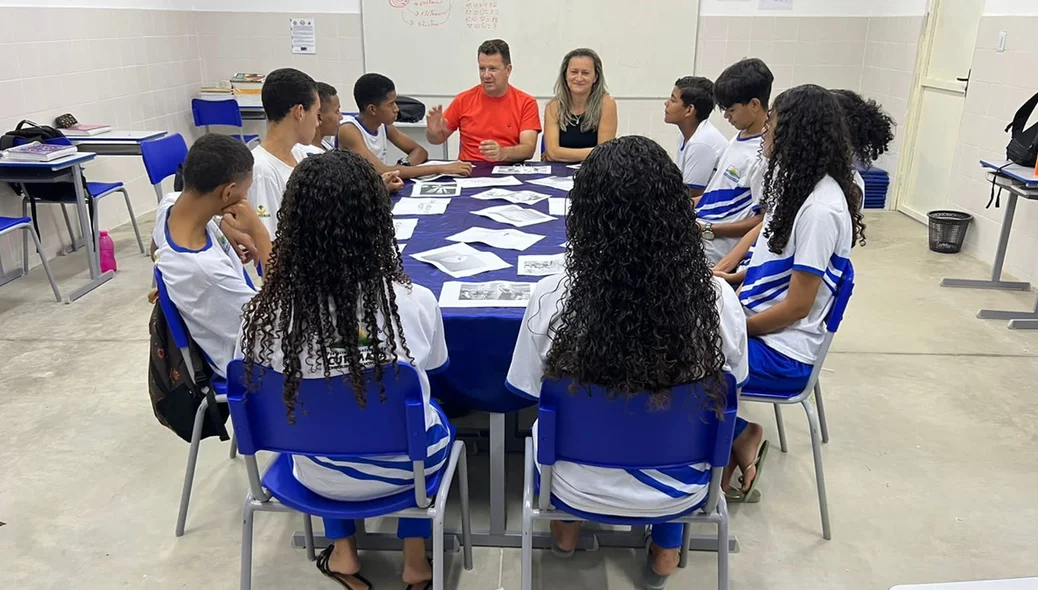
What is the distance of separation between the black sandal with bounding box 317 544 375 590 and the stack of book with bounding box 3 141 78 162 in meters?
2.87

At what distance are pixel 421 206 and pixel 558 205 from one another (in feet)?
1.72

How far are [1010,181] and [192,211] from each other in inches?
151

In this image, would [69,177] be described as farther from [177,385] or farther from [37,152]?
[177,385]

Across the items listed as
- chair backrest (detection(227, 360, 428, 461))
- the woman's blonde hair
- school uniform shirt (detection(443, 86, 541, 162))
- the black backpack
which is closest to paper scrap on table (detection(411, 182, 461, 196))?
school uniform shirt (detection(443, 86, 541, 162))

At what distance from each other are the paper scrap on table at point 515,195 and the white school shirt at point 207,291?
123 centimetres

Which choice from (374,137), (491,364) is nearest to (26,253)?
(374,137)

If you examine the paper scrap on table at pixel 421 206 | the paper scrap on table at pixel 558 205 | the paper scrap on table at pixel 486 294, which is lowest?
the paper scrap on table at pixel 486 294

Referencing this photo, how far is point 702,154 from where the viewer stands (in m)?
3.09

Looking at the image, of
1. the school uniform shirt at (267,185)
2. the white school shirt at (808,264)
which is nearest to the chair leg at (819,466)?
the white school shirt at (808,264)

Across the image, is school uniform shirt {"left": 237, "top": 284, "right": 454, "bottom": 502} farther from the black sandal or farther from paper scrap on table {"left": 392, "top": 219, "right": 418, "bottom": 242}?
paper scrap on table {"left": 392, "top": 219, "right": 418, "bottom": 242}

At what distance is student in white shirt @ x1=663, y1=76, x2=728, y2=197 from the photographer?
3095 mm

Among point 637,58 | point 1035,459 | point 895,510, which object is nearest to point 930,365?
point 1035,459

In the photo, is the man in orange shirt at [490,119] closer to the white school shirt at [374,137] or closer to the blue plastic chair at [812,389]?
the white school shirt at [374,137]

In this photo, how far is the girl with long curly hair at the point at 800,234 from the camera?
1.92 metres
